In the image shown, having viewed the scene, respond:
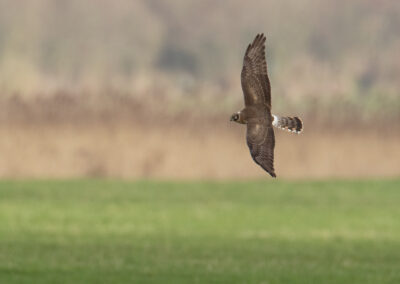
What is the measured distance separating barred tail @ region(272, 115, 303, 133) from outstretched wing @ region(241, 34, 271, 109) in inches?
8.5

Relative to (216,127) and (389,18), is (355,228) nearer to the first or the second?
(216,127)

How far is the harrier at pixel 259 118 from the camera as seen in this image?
11320 millimetres

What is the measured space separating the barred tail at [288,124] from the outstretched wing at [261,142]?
0.11 metres

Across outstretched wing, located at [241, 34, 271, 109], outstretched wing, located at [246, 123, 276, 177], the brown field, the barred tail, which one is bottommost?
outstretched wing, located at [246, 123, 276, 177]

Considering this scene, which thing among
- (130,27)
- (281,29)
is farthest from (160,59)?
(281,29)

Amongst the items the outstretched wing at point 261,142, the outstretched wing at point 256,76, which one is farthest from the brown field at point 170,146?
the outstretched wing at point 261,142

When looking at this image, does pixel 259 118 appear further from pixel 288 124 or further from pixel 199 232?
pixel 199 232

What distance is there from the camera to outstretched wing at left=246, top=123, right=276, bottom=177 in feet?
36.6

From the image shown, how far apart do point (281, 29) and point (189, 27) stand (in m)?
4.84

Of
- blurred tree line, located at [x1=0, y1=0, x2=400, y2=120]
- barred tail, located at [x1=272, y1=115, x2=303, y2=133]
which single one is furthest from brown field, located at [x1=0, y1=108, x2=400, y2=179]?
barred tail, located at [x1=272, y1=115, x2=303, y2=133]

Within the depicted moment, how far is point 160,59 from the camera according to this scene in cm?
6175

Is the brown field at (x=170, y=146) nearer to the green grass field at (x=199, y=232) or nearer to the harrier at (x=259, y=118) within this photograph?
the green grass field at (x=199, y=232)

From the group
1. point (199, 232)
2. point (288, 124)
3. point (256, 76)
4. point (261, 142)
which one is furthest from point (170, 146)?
point (261, 142)

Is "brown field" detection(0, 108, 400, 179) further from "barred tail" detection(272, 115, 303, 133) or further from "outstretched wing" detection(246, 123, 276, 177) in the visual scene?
"outstretched wing" detection(246, 123, 276, 177)
